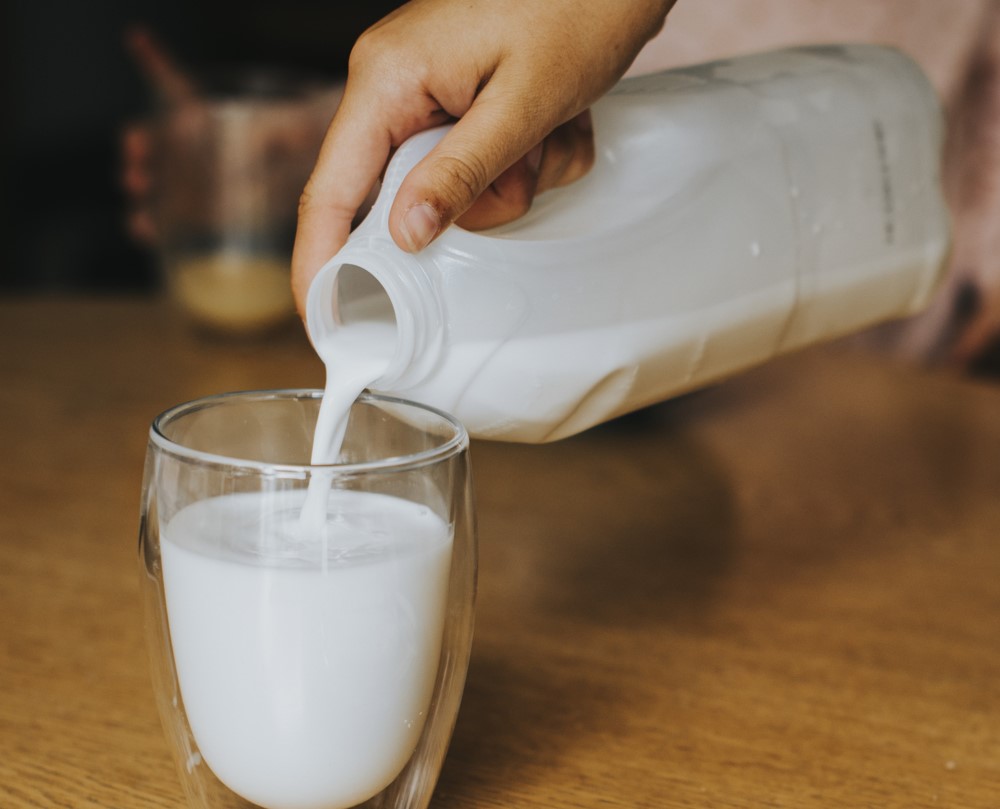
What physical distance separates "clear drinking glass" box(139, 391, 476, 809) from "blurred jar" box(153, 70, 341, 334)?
2.76 feet

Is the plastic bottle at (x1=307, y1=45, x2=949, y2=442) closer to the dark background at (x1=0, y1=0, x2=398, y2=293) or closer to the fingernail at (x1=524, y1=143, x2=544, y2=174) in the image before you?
the fingernail at (x1=524, y1=143, x2=544, y2=174)

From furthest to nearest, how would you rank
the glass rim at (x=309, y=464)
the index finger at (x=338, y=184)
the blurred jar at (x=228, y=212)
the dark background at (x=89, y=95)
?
1. the dark background at (x=89, y=95)
2. the blurred jar at (x=228, y=212)
3. the index finger at (x=338, y=184)
4. the glass rim at (x=309, y=464)

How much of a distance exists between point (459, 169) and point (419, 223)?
4 centimetres

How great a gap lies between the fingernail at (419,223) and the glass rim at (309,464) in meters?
0.07

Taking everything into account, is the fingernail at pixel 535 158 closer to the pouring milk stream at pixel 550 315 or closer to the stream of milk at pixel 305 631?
the pouring milk stream at pixel 550 315

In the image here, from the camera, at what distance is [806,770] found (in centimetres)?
58

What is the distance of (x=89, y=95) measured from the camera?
323 centimetres

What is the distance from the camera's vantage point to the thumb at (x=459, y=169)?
50 cm

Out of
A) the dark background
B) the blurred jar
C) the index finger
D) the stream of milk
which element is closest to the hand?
the index finger

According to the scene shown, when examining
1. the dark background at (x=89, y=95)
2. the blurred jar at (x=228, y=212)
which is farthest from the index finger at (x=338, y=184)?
the dark background at (x=89, y=95)

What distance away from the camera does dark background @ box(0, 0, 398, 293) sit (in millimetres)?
2973

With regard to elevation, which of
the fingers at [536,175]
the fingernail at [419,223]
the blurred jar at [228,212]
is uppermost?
the fingernail at [419,223]

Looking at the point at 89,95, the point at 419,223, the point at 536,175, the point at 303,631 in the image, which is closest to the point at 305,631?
the point at 303,631

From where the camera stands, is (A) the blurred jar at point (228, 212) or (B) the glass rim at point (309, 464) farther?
(A) the blurred jar at point (228, 212)
